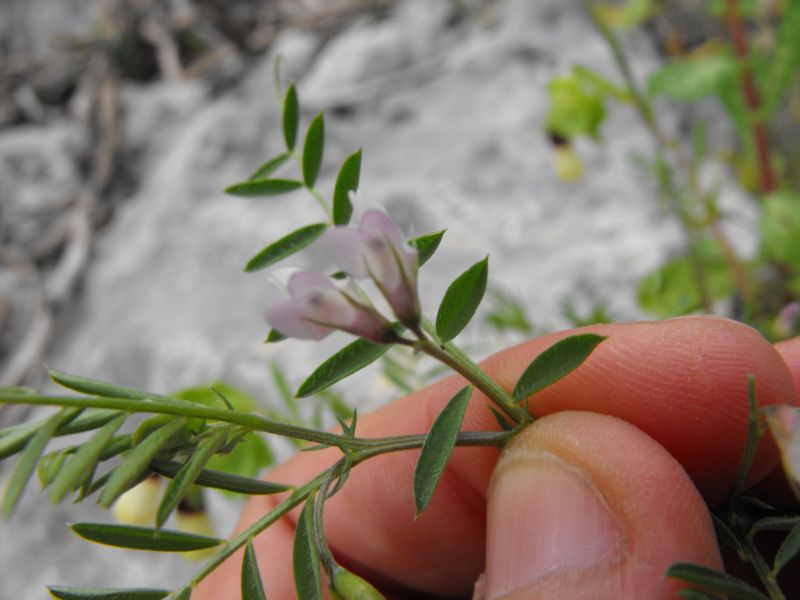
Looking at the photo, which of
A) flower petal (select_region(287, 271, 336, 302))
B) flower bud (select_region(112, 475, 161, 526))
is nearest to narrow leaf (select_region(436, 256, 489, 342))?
flower petal (select_region(287, 271, 336, 302))

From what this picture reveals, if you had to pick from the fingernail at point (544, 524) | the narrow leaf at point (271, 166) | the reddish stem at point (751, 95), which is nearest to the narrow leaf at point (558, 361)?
the fingernail at point (544, 524)

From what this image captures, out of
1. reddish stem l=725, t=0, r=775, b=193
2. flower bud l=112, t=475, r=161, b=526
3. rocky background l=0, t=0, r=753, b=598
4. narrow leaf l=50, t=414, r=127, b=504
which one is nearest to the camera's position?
narrow leaf l=50, t=414, r=127, b=504

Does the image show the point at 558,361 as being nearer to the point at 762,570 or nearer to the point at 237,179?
the point at 762,570

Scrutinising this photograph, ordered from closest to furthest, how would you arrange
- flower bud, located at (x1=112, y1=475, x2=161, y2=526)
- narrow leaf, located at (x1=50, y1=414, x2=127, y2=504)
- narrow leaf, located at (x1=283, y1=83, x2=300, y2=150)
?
narrow leaf, located at (x1=50, y1=414, x2=127, y2=504) < narrow leaf, located at (x1=283, y1=83, x2=300, y2=150) < flower bud, located at (x1=112, y1=475, x2=161, y2=526)

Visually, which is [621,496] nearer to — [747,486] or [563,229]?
[747,486]

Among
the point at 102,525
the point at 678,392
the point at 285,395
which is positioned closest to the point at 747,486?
the point at 678,392

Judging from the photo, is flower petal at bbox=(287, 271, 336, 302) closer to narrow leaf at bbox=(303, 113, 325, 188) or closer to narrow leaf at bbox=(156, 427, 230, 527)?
narrow leaf at bbox=(156, 427, 230, 527)

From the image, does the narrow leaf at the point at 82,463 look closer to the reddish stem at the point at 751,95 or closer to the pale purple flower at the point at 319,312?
the pale purple flower at the point at 319,312
